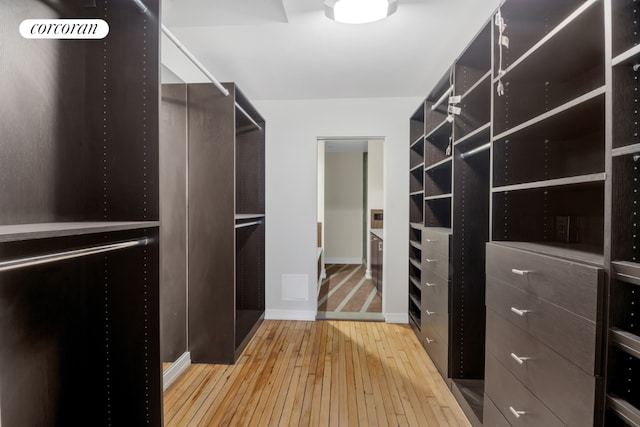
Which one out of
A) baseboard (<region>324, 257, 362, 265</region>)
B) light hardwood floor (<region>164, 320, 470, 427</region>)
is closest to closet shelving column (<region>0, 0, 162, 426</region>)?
light hardwood floor (<region>164, 320, 470, 427</region>)

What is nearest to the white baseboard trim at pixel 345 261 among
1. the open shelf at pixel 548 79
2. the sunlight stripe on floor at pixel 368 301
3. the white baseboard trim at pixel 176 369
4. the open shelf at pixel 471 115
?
the sunlight stripe on floor at pixel 368 301

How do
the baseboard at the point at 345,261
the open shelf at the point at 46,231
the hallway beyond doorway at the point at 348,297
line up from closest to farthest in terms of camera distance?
the open shelf at the point at 46,231 → the hallway beyond doorway at the point at 348,297 → the baseboard at the point at 345,261

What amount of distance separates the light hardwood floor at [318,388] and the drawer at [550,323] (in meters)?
0.85

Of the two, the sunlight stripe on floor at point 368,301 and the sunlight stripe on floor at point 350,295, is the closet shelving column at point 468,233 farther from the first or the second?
the sunlight stripe on floor at point 350,295

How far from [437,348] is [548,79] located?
1748 mm

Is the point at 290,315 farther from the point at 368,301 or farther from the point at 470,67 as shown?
the point at 470,67

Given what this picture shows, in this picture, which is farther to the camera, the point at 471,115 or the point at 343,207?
the point at 343,207

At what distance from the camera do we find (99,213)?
116 centimetres

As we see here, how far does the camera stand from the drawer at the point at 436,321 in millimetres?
1918

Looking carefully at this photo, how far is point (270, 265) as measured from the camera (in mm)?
3158

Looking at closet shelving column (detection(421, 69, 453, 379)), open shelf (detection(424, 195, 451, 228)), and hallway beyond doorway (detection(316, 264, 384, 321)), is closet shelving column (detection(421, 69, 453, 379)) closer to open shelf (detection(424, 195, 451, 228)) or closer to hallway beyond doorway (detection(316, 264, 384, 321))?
open shelf (detection(424, 195, 451, 228))

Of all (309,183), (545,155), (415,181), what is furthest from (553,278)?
(309,183)

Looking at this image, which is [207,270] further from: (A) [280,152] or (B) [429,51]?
(B) [429,51]

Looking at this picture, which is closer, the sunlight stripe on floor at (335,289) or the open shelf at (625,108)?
the open shelf at (625,108)
